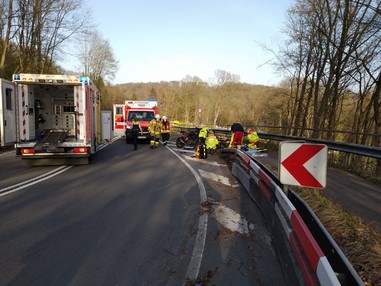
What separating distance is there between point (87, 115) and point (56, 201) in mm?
5285

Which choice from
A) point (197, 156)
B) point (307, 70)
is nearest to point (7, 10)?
point (197, 156)

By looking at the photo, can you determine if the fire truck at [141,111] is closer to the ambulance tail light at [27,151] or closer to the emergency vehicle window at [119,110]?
the emergency vehicle window at [119,110]

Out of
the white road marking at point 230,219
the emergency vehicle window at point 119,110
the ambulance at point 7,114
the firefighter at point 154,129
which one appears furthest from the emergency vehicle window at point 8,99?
the emergency vehicle window at point 119,110

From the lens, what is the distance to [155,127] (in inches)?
714

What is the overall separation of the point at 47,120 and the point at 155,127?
624 cm

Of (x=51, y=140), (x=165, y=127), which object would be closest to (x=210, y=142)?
(x=165, y=127)

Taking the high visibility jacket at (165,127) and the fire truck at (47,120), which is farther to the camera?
the high visibility jacket at (165,127)

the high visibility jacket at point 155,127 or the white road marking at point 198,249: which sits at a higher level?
the high visibility jacket at point 155,127

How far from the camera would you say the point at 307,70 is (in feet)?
87.6

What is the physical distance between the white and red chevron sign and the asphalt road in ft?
3.33

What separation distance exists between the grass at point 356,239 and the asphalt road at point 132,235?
33.0 inches

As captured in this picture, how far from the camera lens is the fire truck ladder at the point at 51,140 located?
10.7 metres

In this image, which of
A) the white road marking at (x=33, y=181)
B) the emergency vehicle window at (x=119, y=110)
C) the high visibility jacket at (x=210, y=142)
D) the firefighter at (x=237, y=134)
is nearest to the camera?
the white road marking at (x=33, y=181)

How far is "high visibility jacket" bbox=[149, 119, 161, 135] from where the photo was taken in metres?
17.9
